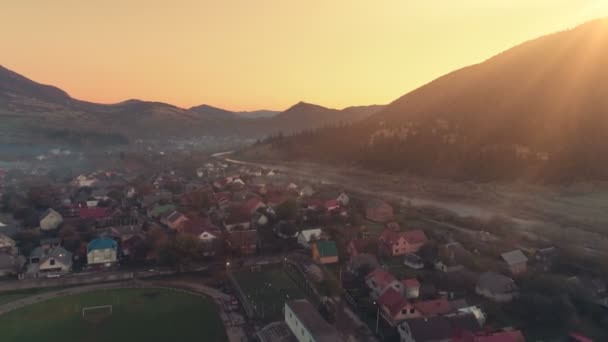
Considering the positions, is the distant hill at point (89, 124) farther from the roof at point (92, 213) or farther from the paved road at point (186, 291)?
the paved road at point (186, 291)

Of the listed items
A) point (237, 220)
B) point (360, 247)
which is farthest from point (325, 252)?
point (237, 220)

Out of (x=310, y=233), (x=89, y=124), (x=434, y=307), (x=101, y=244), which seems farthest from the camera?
(x=89, y=124)

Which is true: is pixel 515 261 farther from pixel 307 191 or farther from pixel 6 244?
pixel 6 244

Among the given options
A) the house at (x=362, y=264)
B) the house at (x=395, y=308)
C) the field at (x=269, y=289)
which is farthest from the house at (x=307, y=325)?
the house at (x=362, y=264)

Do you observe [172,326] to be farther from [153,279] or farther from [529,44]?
[529,44]

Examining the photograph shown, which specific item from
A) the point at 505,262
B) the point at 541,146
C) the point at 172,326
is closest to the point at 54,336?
the point at 172,326

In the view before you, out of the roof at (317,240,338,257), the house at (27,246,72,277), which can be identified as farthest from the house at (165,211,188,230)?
the roof at (317,240,338,257)

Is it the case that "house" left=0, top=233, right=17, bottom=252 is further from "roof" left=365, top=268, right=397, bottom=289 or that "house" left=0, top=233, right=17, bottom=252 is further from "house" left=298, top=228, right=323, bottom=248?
"roof" left=365, top=268, right=397, bottom=289
